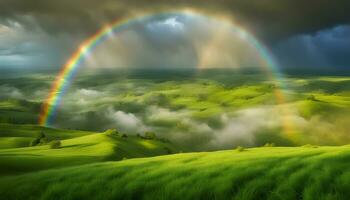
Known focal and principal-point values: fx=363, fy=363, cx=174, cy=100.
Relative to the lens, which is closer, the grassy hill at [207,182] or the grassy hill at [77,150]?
the grassy hill at [207,182]

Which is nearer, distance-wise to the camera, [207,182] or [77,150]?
[207,182]

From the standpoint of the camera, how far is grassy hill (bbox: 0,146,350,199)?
56.9 feet

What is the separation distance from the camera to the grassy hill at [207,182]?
17.3 metres

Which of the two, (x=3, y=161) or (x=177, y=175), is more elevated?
(x=177, y=175)

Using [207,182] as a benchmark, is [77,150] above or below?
below

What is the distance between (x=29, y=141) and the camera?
14862cm

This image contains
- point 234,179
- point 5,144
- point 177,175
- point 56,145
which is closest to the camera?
point 234,179

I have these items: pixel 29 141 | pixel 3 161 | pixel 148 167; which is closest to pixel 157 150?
pixel 29 141

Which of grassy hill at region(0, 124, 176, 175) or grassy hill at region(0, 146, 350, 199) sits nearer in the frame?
grassy hill at region(0, 146, 350, 199)

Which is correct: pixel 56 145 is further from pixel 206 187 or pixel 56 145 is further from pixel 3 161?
pixel 206 187

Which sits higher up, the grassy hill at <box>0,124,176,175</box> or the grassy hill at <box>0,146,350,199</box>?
the grassy hill at <box>0,146,350,199</box>

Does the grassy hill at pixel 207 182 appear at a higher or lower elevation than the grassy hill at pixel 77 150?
higher

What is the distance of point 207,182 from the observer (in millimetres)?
19109

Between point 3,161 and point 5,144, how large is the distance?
116 metres
